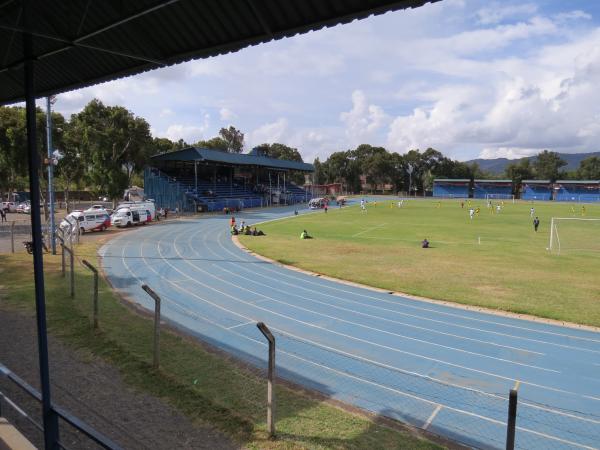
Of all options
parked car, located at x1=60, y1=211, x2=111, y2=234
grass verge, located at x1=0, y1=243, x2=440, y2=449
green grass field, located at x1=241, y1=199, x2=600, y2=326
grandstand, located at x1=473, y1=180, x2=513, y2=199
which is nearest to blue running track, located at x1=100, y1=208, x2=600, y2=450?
grass verge, located at x1=0, y1=243, x2=440, y2=449

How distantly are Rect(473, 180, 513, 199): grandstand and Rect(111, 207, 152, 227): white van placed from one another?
88981 millimetres

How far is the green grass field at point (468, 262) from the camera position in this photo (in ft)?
49.1

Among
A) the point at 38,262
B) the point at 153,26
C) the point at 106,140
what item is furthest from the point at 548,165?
the point at 38,262

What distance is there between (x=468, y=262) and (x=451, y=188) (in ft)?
318

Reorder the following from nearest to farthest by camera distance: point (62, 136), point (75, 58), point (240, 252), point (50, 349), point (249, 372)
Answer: point (75, 58), point (249, 372), point (50, 349), point (240, 252), point (62, 136)

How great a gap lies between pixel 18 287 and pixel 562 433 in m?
16.7

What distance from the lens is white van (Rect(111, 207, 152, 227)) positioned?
38.7 m

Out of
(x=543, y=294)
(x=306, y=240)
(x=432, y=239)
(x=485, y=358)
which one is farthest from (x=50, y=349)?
(x=432, y=239)

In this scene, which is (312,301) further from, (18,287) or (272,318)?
(18,287)

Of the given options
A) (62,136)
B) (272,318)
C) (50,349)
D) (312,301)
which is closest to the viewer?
(50,349)

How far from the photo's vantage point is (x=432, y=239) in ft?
103

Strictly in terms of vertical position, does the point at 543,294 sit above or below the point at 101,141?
below

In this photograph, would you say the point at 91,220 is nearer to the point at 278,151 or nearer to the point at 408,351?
the point at 408,351

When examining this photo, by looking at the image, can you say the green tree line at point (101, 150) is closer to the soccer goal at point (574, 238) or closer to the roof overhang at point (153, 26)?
the roof overhang at point (153, 26)
